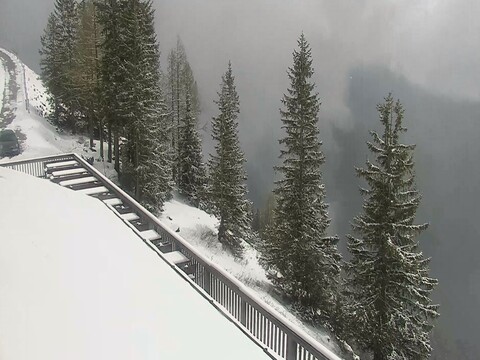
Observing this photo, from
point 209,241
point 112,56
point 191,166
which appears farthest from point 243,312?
point 191,166

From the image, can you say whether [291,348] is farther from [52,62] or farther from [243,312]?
[52,62]

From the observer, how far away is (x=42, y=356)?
4738mm

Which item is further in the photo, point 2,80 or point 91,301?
point 2,80

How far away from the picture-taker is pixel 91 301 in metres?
6.40

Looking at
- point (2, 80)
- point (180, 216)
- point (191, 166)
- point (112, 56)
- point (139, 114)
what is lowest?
point (180, 216)

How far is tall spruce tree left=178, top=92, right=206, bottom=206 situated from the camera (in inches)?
1539

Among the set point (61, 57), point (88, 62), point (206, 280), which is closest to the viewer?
point (206, 280)

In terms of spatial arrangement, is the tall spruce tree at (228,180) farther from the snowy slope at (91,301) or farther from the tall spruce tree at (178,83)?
the snowy slope at (91,301)

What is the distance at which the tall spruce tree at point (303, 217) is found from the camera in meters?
21.5

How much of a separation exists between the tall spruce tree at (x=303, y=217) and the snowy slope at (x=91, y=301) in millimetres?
13206

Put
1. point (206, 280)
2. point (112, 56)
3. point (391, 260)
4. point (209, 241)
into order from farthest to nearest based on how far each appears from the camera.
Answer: point (209, 241) → point (112, 56) → point (391, 260) → point (206, 280)

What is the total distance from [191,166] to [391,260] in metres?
25.9

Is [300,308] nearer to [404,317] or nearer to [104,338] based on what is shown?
[404,317]

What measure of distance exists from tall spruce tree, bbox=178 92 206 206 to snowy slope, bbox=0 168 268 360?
29.4 meters
